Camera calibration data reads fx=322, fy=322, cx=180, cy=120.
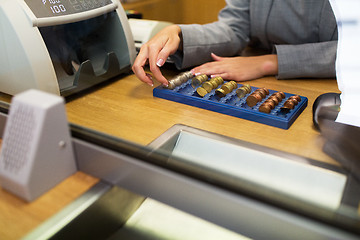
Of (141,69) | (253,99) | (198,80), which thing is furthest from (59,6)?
(253,99)

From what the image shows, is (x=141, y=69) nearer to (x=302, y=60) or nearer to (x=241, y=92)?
(x=241, y=92)

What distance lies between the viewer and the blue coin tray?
21.6 inches

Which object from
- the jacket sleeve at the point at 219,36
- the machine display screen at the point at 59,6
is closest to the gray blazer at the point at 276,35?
the jacket sleeve at the point at 219,36

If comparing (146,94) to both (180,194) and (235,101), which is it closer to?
(235,101)

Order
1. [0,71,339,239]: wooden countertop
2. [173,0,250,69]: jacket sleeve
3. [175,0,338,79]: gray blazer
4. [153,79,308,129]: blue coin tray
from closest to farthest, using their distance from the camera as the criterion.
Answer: [0,71,339,239]: wooden countertop
[153,79,308,129]: blue coin tray
[175,0,338,79]: gray blazer
[173,0,250,69]: jacket sleeve

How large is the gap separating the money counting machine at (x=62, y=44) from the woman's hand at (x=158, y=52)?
0.17 feet

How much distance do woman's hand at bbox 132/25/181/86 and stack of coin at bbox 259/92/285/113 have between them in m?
0.22

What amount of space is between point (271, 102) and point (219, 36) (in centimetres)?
41

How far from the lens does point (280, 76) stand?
2.49 feet

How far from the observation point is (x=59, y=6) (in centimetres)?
63

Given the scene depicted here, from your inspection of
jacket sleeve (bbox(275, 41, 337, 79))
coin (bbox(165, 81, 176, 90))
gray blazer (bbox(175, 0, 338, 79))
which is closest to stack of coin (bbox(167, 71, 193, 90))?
coin (bbox(165, 81, 176, 90))

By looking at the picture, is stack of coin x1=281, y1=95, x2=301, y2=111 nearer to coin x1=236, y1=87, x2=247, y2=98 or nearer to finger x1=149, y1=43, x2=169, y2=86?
coin x1=236, y1=87, x2=247, y2=98

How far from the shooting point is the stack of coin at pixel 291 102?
1.88 feet

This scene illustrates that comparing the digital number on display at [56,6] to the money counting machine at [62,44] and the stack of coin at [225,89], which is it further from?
the stack of coin at [225,89]
